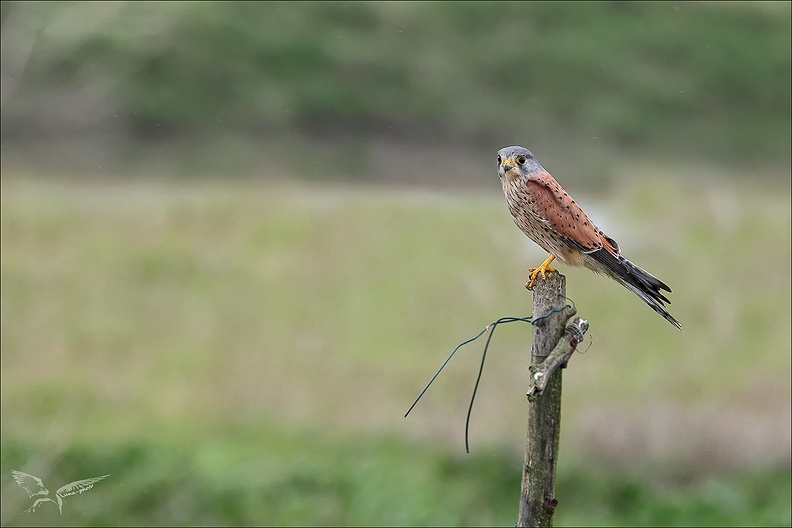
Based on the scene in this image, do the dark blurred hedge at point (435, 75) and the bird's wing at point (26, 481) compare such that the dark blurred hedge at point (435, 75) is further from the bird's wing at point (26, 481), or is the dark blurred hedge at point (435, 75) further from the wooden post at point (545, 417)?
the wooden post at point (545, 417)

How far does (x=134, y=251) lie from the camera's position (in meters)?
16.4

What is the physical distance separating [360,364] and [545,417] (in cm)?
835

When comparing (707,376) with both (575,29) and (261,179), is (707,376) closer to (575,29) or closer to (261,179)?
(261,179)

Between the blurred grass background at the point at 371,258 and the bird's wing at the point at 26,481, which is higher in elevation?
the blurred grass background at the point at 371,258

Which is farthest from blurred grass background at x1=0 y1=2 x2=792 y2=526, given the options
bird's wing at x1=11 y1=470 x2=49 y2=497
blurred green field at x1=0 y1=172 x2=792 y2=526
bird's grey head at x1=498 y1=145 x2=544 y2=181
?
bird's grey head at x1=498 y1=145 x2=544 y2=181

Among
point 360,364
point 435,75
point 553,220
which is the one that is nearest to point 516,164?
point 553,220

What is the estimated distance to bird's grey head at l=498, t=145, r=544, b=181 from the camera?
5555 millimetres

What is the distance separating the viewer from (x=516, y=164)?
5574 mm

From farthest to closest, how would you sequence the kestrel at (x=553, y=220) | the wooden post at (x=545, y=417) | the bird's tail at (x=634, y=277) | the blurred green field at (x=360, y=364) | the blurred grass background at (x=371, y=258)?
the blurred grass background at (x=371, y=258) → the blurred green field at (x=360, y=364) → the kestrel at (x=553, y=220) → the bird's tail at (x=634, y=277) → the wooden post at (x=545, y=417)

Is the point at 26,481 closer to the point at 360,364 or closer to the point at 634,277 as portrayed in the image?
the point at 360,364

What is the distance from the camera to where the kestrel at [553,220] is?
5426 mm

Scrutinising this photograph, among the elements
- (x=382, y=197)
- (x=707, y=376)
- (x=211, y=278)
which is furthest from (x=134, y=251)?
(x=707, y=376)

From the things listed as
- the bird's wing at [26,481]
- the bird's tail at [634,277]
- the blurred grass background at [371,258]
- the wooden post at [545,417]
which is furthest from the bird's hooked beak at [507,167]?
the blurred grass background at [371,258]

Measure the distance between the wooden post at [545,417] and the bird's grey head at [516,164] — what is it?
129 centimetres
